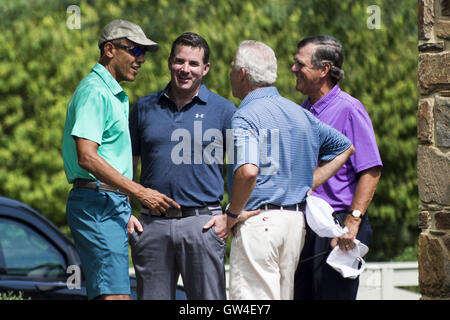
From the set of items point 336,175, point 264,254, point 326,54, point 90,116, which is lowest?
point 264,254

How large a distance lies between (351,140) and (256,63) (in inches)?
33.3

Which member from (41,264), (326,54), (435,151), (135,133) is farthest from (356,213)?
(41,264)

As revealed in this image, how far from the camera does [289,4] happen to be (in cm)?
1152

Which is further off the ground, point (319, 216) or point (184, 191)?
point (184, 191)

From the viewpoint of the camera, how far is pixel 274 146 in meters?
4.98

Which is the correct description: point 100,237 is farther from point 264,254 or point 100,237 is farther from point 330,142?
point 330,142

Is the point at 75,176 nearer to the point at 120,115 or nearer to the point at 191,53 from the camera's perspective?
the point at 120,115

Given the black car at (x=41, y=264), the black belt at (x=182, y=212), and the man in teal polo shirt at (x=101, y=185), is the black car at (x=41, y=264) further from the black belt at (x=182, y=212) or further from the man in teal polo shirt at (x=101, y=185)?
the man in teal polo shirt at (x=101, y=185)

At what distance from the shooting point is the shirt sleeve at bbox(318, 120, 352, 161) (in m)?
5.25

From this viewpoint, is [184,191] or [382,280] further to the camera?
[382,280]

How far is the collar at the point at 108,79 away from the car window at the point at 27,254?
5.93 ft
